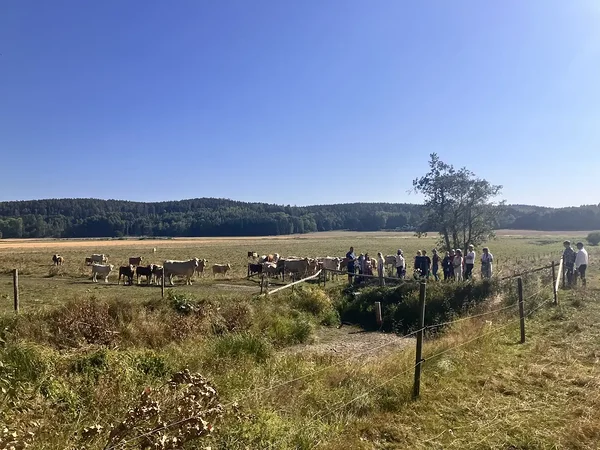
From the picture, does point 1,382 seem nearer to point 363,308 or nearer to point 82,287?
point 363,308

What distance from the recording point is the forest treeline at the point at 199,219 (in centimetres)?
12244

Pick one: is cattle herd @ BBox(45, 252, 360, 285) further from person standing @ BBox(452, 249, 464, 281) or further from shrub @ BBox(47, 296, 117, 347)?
shrub @ BBox(47, 296, 117, 347)

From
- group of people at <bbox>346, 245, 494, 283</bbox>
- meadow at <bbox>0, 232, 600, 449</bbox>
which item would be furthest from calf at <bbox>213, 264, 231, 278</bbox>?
meadow at <bbox>0, 232, 600, 449</bbox>

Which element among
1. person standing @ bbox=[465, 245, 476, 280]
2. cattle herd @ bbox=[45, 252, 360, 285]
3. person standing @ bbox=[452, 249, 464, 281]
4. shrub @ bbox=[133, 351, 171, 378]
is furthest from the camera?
cattle herd @ bbox=[45, 252, 360, 285]

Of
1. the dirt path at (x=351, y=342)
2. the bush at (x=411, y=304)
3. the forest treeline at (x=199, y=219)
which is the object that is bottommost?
the dirt path at (x=351, y=342)

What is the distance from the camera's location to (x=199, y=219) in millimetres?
143250

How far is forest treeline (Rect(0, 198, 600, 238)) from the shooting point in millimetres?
122438

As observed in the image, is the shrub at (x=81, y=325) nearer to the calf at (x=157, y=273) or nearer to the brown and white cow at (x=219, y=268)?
the calf at (x=157, y=273)

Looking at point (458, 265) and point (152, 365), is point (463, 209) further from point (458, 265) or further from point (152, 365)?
point (152, 365)

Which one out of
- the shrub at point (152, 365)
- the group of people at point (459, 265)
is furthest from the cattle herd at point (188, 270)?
the shrub at point (152, 365)

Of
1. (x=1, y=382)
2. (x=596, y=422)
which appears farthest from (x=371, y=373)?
(x=1, y=382)

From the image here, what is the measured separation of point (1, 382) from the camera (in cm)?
488

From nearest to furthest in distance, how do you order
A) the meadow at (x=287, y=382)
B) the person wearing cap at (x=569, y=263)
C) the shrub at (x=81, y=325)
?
the meadow at (x=287, y=382)
the shrub at (x=81, y=325)
the person wearing cap at (x=569, y=263)

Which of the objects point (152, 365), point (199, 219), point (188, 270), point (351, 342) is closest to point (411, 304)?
point (351, 342)
